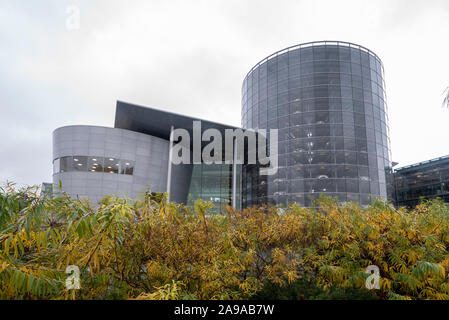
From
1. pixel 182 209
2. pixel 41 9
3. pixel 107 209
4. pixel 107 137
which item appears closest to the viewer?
pixel 107 209

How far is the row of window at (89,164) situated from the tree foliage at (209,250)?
21.4 meters

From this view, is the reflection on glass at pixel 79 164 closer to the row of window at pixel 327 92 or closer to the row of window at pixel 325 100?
the row of window at pixel 325 100

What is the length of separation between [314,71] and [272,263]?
107ft

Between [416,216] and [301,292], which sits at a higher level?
[416,216]

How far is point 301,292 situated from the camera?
16.2 feet

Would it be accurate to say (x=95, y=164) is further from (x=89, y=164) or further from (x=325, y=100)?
(x=325, y=100)

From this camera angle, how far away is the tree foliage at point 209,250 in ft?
10.2

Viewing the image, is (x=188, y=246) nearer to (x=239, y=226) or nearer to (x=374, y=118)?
(x=239, y=226)

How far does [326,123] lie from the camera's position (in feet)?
104

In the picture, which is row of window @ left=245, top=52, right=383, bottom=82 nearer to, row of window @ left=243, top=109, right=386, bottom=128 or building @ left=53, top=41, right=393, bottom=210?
building @ left=53, top=41, right=393, bottom=210

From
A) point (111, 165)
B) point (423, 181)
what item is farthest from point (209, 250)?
point (423, 181)

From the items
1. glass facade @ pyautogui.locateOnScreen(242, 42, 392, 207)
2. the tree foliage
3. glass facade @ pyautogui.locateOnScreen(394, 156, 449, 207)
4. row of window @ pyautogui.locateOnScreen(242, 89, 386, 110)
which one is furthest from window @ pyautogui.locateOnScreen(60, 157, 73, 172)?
glass facade @ pyautogui.locateOnScreen(394, 156, 449, 207)

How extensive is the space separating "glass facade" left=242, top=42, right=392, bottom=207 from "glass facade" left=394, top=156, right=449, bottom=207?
13823 millimetres
